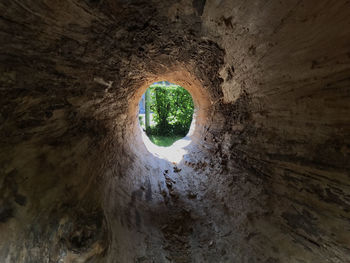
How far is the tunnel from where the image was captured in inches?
33.9

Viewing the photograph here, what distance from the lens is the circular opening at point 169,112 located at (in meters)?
7.35

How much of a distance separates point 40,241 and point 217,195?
1418 millimetres

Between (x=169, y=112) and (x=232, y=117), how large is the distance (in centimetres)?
589

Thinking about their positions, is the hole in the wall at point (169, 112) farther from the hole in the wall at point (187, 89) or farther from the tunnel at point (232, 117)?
the tunnel at point (232, 117)

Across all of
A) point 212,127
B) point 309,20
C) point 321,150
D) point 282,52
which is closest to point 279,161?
point 321,150

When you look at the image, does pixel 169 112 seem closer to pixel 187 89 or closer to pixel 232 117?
pixel 187 89

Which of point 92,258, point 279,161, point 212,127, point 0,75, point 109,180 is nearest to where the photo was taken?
point 0,75

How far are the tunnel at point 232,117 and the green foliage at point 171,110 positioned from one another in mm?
5638

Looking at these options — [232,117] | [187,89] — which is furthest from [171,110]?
[232,117]

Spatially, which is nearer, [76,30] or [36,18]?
[36,18]

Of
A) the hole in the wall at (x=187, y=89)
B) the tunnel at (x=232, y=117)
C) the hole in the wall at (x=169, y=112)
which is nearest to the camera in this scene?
the tunnel at (x=232, y=117)

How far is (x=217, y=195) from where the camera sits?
5.90 ft

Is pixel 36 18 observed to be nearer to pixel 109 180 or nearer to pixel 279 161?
pixel 109 180

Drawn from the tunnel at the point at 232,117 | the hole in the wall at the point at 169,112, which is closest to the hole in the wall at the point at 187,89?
the tunnel at the point at 232,117
